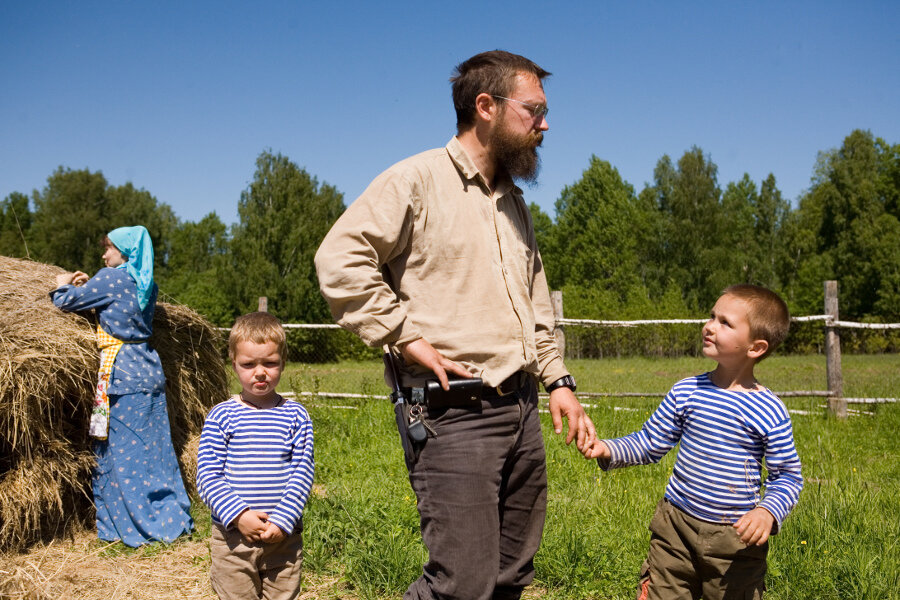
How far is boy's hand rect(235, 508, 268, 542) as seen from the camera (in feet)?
7.74

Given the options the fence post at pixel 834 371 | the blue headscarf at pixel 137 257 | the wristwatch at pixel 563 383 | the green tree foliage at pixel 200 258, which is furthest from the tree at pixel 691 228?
the wristwatch at pixel 563 383

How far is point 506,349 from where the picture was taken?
7.54 ft

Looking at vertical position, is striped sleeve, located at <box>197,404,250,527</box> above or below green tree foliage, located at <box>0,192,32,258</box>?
below

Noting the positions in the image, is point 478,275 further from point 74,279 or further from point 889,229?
point 889,229

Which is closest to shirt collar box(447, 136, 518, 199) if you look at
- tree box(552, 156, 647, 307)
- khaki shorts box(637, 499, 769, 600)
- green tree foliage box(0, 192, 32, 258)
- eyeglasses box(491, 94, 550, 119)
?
eyeglasses box(491, 94, 550, 119)

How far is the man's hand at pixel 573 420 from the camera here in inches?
93.4

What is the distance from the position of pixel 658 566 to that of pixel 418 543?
1.89 meters

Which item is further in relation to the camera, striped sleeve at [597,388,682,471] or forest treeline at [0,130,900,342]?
forest treeline at [0,130,900,342]

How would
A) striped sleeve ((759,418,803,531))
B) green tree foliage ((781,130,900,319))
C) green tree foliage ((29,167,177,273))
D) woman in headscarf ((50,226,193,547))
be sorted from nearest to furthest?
striped sleeve ((759,418,803,531)) < woman in headscarf ((50,226,193,547)) < green tree foliage ((781,130,900,319)) < green tree foliage ((29,167,177,273))

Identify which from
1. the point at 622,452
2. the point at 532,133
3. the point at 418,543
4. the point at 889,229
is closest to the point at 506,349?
the point at 622,452

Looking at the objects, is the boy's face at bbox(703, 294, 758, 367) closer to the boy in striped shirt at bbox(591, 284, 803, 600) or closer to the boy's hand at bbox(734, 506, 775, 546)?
the boy in striped shirt at bbox(591, 284, 803, 600)

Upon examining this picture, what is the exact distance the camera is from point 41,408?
4.41 meters

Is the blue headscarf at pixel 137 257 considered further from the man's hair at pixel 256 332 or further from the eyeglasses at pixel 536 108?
the eyeglasses at pixel 536 108

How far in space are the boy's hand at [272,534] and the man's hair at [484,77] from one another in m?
1.46
